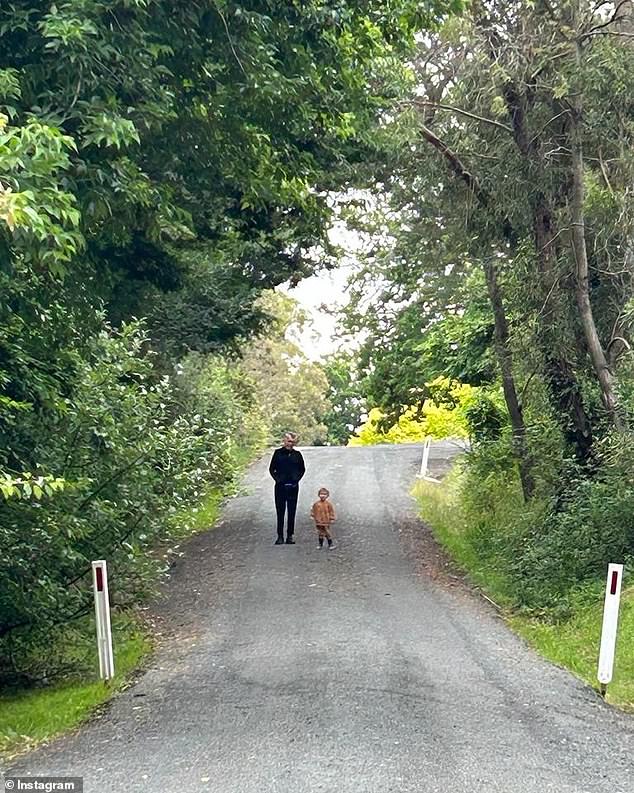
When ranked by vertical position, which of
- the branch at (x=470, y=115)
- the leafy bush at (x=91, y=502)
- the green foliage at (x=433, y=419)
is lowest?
the green foliage at (x=433, y=419)

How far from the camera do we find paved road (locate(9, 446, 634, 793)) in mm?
5980

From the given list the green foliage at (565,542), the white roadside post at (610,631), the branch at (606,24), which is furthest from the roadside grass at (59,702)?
the branch at (606,24)

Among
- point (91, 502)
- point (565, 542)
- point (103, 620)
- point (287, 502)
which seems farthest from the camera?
point (287, 502)

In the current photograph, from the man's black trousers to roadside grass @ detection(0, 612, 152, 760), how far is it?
5733mm

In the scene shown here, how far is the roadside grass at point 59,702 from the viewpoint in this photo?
7172mm

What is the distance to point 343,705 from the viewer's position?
24.3 feet

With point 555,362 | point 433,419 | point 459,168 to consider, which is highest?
point 459,168

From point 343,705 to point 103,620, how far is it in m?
2.44

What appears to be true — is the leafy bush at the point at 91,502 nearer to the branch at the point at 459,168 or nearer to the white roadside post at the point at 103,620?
the white roadside post at the point at 103,620

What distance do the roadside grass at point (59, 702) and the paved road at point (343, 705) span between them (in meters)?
0.23

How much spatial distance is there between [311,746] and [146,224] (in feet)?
14.4

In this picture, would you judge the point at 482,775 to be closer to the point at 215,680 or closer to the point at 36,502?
the point at 215,680

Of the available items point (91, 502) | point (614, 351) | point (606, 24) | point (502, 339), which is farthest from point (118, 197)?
point (502, 339)

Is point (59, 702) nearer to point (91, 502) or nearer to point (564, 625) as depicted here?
point (91, 502)
